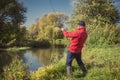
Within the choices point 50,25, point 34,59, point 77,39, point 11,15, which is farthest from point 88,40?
point 50,25

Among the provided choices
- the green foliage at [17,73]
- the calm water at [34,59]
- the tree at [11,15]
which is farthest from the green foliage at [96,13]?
the green foliage at [17,73]

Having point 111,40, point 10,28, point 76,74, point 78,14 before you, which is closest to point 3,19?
point 10,28

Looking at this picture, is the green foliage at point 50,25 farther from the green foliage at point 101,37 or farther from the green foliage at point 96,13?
the green foliage at point 101,37

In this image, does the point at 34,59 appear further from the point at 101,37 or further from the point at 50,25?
the point at 50,25

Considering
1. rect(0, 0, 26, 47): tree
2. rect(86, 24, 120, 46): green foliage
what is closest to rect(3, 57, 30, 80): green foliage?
rect(86, 24, 120, 46): green foliage

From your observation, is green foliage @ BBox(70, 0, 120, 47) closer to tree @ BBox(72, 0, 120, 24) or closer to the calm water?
tree @ BBox(72, 0, 120, 24)

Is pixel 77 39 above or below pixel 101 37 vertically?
above

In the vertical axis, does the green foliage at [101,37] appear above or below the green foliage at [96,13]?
below

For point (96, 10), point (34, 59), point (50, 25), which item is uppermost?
point (96, 10)

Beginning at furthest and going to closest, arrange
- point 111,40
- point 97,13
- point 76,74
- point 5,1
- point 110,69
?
point 5,1, point 97,13, point 111,40, point 76,74, point 110,69

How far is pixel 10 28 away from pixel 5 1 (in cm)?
365

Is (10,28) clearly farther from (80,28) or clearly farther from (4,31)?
(80,28)

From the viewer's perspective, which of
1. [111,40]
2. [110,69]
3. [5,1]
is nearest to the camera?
[110,69]

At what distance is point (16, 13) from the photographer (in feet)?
130
